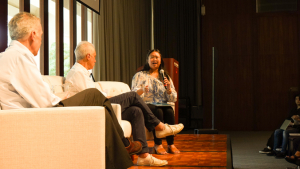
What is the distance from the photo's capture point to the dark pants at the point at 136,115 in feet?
8.02

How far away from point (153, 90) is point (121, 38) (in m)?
2.26

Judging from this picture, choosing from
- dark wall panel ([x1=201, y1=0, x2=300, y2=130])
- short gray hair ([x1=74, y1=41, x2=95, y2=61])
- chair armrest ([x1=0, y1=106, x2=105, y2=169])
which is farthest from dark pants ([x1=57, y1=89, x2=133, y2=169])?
dark wall panel ([x1=201, y1=0, x2=300, y2=130])

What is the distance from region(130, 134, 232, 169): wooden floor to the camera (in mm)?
2425

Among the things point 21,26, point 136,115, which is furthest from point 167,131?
point 21,26

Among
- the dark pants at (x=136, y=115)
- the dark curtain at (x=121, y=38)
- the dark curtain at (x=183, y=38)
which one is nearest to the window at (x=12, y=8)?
the dark pants at (x=136, y=115)

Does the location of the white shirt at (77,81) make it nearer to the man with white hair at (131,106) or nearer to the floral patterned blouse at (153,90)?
the man with white hair at (131,106)

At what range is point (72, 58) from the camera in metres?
4.20

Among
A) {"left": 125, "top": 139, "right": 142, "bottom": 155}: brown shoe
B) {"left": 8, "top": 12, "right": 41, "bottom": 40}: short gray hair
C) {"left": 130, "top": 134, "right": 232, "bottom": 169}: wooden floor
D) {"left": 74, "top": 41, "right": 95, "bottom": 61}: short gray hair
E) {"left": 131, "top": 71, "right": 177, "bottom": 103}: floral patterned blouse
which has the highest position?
{"left": 8, "top": 12, "right": 41, "bottom": 40}: short gray hair

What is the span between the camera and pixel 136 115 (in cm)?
252

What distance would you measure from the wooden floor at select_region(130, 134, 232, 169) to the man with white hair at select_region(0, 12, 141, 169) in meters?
0.67

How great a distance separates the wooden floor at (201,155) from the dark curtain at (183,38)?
10.5 feet

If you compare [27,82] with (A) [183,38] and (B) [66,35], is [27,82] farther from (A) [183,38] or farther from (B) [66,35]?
(A) [183,38]

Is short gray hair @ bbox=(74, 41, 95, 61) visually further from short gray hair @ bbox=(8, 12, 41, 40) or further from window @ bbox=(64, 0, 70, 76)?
window @ bbox=(64, 0, 70, 76)

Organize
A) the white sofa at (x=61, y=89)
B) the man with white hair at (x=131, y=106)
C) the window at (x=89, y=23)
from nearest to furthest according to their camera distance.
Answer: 1. the white sofa at (x=61, y=89)
2. the man with white hair at (x=131, y=106)
3. the window at (x=89, y=23)
